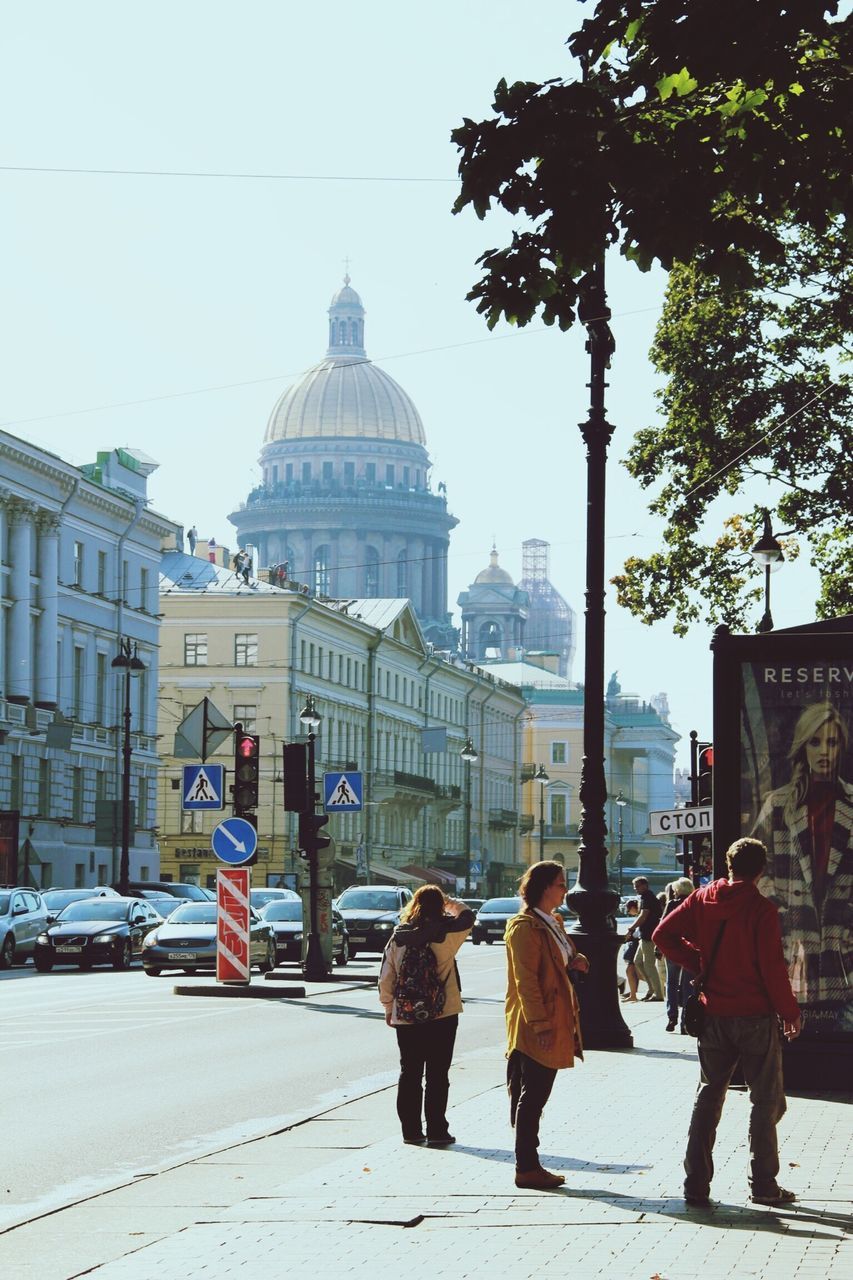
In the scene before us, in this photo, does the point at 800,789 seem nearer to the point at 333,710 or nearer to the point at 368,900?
the point at 368,900

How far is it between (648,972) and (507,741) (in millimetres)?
106902

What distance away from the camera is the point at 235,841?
97.6ft

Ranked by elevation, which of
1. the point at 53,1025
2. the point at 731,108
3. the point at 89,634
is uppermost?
the point at 89,634

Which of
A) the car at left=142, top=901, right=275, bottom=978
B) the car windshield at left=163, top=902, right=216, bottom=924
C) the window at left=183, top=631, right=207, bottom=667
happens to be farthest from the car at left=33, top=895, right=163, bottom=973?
the window at left=183, top=631, right=207, bottom=667

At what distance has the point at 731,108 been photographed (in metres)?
9.69

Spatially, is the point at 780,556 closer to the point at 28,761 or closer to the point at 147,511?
the point at 28,761

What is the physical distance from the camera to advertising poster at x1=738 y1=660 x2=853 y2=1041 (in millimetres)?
15438

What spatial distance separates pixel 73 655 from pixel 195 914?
123 feet

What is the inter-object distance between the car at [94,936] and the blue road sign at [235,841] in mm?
13199

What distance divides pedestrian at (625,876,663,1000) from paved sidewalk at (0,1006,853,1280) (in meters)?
13.4

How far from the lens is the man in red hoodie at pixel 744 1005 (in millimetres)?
11000

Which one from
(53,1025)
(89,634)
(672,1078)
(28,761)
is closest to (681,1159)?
(672,1078)

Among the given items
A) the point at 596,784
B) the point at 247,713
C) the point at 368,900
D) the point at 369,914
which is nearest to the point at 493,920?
the point at 368,900

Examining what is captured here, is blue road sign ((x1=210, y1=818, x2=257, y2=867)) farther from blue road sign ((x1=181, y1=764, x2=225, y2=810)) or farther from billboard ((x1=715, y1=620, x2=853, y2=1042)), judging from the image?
billboard ((x1=715, y1=620, x2=853, y2=1042))
